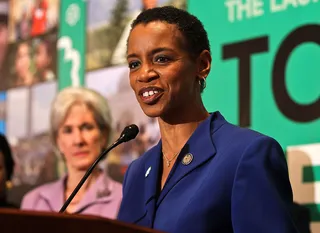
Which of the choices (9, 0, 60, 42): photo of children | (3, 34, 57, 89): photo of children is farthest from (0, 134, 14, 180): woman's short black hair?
(9, 0, 60, 42): photo of children

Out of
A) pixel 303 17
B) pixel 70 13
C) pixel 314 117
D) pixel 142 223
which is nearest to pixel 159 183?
pixel 142 223

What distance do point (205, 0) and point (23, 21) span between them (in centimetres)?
172

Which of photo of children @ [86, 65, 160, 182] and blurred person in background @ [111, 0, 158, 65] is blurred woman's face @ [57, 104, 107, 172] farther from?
blurred person in background @ [111, 0, 158, 65]

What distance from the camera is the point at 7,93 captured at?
15.2 ft

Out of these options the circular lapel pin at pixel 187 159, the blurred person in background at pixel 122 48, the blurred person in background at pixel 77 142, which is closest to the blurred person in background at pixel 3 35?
the blurred person in background at pixel 77 142

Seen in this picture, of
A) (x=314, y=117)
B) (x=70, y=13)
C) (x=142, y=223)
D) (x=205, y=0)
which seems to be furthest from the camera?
(x=70, y=13)

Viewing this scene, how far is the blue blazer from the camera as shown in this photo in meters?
1.68

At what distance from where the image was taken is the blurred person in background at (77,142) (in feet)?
11.9

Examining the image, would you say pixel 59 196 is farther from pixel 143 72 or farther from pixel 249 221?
pixel 249 221

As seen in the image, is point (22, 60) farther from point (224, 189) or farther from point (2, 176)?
point (224, 189)

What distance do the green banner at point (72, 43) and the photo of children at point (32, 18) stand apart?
106 mm

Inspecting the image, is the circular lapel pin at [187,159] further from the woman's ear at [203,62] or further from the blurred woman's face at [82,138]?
the blurred woman's face at [82,138]

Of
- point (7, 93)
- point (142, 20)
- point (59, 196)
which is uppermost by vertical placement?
point (142, 20)

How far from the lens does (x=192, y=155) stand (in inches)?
74.7
